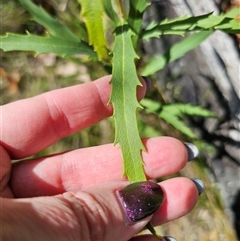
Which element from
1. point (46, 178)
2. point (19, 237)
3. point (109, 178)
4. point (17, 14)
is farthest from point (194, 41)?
point (17, 14)

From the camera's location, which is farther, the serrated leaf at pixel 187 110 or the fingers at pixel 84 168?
the serrated leaf at pixel 187 110

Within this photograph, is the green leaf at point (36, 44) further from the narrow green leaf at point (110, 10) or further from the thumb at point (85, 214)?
the thumb at point (85, 214)

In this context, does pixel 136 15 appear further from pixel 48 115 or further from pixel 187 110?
pixel 187 110

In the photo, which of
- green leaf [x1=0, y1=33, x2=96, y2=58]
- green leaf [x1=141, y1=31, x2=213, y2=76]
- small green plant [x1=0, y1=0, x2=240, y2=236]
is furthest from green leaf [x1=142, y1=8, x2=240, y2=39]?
green leaf [x1=0, y1=33, x2=96, y2=58]

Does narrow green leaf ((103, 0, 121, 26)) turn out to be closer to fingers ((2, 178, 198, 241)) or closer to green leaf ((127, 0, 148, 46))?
green leaf ((127, 0, 148, 46))

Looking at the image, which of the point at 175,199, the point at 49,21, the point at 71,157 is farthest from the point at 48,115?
the point at 175,199

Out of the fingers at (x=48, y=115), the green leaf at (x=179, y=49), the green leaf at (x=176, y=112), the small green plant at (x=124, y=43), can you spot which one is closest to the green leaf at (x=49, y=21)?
the small green plant at (x=124, y=43)
